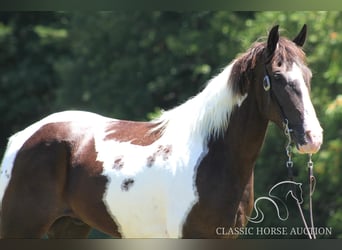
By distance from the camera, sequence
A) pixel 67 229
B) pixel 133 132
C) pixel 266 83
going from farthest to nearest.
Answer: pixel 67 229 → pixel 133 132 → pixel 266 83

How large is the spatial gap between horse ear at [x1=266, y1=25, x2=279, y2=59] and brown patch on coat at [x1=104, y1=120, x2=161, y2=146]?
2.56 ft

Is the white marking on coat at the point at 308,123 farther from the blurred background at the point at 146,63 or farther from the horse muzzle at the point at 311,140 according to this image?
the blurred background at the point at 146,63

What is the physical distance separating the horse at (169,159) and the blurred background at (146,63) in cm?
277

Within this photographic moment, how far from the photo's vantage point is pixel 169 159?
4227mm

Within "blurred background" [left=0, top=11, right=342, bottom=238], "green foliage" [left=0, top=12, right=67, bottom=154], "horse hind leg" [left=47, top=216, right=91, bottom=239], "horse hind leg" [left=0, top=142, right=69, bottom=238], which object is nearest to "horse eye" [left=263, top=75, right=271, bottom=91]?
"horse hind leg" [left=0, top=142, right=69, bottom=238]

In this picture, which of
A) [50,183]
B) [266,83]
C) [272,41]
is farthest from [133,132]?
[272,41]

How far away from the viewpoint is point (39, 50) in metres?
11.7

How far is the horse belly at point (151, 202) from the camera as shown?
163 inches

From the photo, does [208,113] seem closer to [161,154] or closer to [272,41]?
[161,154]

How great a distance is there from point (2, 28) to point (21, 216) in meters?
6.74

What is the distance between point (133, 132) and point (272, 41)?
97 cm

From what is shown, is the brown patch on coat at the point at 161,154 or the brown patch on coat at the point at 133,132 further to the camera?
the brown patch on coat at the point at 133,132

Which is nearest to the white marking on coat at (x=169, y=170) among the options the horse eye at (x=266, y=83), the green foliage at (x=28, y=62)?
the horse eye at (x=266, y=83)

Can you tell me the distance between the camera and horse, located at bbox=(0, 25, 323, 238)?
159 inches
